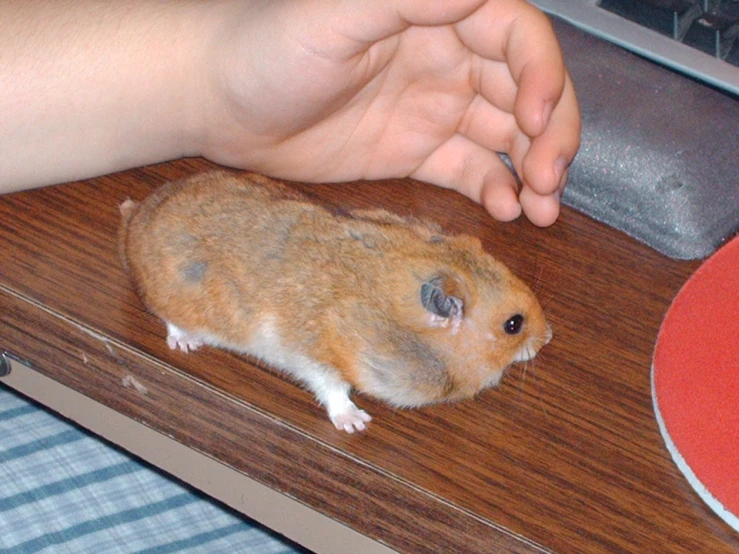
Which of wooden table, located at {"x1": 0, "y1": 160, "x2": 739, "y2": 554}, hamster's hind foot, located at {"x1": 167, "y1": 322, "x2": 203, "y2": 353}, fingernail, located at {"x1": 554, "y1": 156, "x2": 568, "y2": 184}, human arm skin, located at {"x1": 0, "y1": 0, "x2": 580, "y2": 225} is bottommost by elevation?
wooden table, located at {"x1": 0, "y1": 160, "x2": 739, "y2": 554}

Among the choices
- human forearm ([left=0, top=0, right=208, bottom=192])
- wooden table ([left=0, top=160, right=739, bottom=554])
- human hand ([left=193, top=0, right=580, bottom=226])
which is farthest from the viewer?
human forearm ([left=0, top=0, right=208, bottom=192])

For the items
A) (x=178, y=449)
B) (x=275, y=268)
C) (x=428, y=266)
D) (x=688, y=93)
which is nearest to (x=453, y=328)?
(x=428, y=266)

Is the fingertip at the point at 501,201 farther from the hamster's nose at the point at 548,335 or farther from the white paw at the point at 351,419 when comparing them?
the white paw at the point at 351,419

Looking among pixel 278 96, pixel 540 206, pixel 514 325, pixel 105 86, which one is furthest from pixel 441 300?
pixel 105 86

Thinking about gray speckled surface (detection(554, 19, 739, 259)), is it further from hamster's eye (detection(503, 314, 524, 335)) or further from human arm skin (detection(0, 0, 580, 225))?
hamster's eye (detection(503, 314, 524, 335))

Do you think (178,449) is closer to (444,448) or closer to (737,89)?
(444,448)

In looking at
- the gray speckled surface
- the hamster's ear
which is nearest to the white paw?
the hamster's ear
